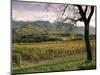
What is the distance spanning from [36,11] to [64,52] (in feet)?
2.00

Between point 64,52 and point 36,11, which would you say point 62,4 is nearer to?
point 36,11

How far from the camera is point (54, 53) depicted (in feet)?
8.27

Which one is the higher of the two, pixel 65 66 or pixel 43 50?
pixel 43 50

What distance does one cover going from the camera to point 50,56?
8.20 feet

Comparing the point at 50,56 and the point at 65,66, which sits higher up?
the point at 50,56

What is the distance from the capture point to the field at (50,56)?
2369mm


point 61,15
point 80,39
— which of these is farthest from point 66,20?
point 80,39

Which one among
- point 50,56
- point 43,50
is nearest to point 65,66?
Answer: point 50,56

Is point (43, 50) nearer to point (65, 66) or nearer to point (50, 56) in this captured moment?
point (50, 56)

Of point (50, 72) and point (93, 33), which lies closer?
point (50, 72)

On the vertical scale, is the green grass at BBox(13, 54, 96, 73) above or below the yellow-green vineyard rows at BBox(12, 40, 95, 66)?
below

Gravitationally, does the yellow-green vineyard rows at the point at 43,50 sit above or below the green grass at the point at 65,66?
above

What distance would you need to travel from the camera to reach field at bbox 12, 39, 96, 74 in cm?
237
